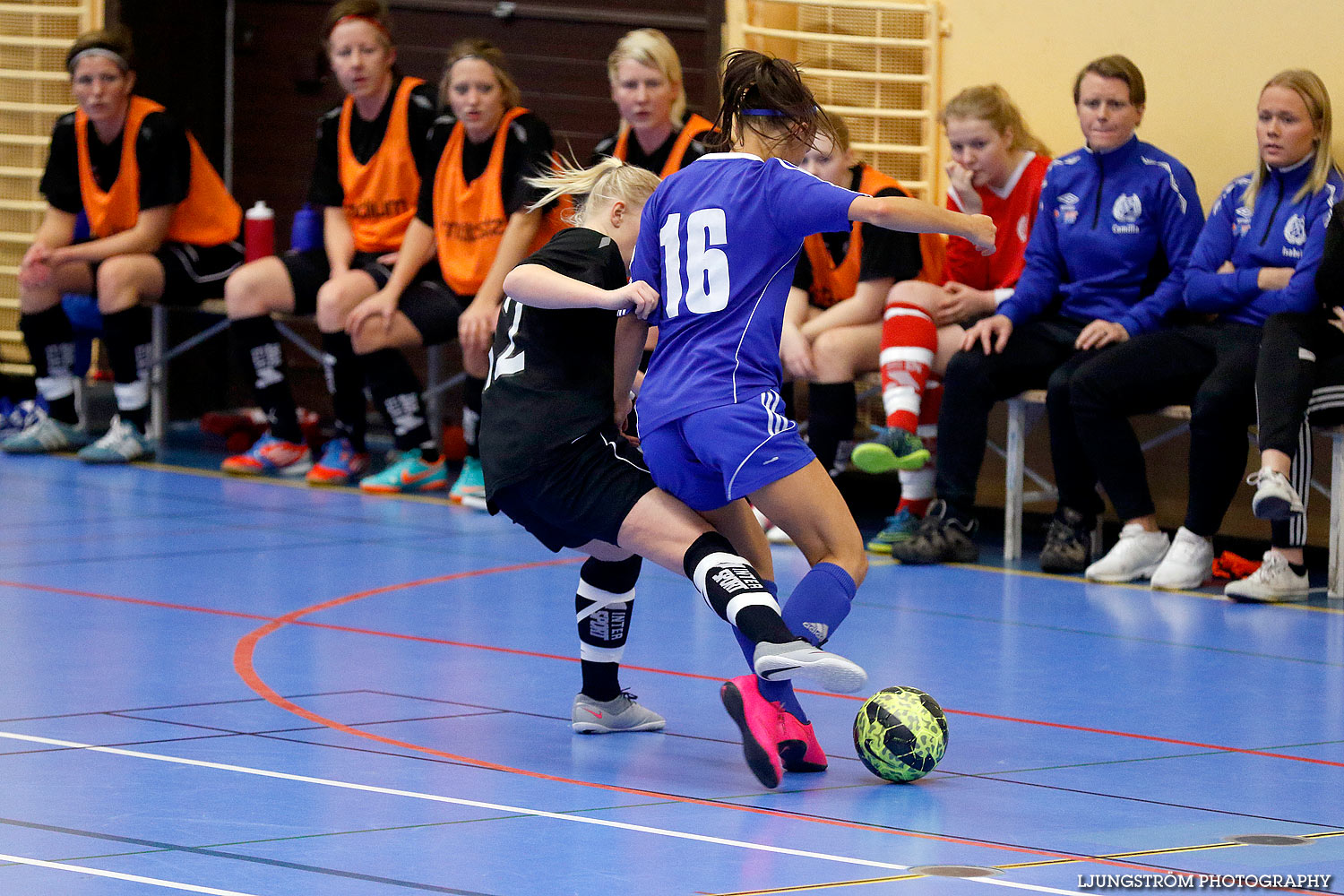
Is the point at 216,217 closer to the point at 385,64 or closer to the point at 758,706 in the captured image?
the point at 385,64

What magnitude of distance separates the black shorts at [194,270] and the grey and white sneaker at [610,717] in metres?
5.17

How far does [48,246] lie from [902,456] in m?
4.67

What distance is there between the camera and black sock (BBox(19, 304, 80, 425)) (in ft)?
27.7

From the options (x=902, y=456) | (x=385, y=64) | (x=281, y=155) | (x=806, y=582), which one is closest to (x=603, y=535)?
(x=806, y=582)

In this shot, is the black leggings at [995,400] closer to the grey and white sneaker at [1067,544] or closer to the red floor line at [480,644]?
the grey and white sneaker at [1067,544]

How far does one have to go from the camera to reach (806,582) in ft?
11.6

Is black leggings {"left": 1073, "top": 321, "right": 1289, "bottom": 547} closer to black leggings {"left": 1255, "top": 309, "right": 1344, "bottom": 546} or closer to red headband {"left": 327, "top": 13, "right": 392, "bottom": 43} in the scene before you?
black leggings {"left": 1255, "top": 309, "right": 1344, "bottom": 546}

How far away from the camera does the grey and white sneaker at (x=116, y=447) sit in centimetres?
816

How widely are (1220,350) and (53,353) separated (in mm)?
5511

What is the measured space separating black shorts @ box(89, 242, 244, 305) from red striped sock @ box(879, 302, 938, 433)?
3.60 metres

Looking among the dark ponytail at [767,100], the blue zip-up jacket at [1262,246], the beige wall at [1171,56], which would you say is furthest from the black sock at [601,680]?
the beige wall at [1171,56]

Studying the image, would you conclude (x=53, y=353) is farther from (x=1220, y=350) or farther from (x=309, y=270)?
(x=1220, y=350)

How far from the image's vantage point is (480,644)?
186 inches

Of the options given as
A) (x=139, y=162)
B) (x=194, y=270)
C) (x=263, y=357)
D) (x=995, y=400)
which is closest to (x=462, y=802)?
(x=995, y=400)
